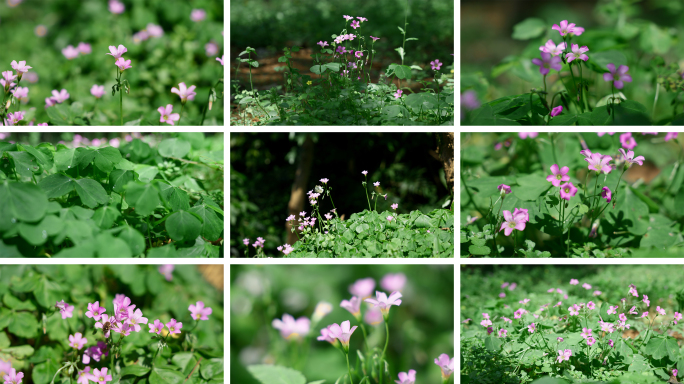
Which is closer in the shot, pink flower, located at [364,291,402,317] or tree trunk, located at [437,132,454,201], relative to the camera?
pink flower, located at [364,291,402,317]

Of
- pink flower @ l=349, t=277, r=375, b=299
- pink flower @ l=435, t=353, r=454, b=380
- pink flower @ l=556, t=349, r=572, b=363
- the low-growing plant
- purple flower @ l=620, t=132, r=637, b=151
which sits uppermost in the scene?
purple flower @ l=620, t=132, r=637, b=151

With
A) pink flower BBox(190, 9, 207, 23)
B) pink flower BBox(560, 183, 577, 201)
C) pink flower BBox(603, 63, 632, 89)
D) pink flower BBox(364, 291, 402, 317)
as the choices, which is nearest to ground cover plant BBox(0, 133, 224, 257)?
pink flower BBox(364, 291, 402, 317)

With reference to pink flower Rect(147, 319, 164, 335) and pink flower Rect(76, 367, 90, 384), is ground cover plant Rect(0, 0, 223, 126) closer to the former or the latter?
Answer: pink flower Rect(147, 319, 164, 335)

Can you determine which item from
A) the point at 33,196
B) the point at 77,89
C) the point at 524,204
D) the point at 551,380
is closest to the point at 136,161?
the point at 33,196

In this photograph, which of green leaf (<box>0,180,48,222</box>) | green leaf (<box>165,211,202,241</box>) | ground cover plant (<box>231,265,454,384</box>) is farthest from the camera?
ground cover plant (<box>231,265,454,384</box>)

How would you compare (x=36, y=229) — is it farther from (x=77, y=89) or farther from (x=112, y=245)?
(x=77, y=89)

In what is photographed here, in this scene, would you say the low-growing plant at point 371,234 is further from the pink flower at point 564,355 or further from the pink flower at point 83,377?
the pink flower at point 83,377

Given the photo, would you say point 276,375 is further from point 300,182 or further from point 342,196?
point 300,182
